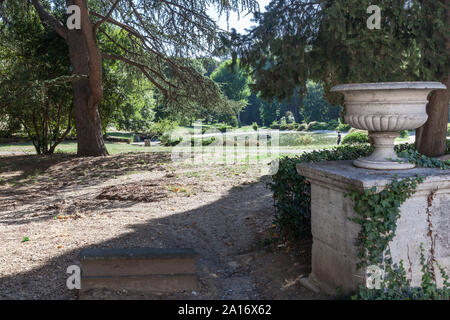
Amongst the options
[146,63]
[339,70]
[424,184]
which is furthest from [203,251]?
[146,63]

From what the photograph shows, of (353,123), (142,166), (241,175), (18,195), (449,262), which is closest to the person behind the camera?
(449,262)

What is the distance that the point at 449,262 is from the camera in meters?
3.31

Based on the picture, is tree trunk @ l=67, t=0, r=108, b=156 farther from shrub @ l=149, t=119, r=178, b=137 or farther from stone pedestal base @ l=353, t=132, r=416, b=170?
shrub @ l=149, t=119, r=178, b=137

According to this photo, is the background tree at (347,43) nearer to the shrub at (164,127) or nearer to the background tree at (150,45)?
the background tree at (150,45)

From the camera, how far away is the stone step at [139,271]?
11.6ft

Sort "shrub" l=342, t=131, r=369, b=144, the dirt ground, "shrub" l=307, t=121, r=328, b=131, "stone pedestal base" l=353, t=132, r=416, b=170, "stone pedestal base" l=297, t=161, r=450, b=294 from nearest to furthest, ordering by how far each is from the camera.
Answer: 1. "stone pedestal base" l=297, t=161, r=450, b=294
2. "stone pedestal base" l=353, t=132, r=416, b=170
3. the dirt ground
4. "shrub" l=342, t=131, r=369, b=144
5. "shrub" l=307, t=121, r=328, b=131

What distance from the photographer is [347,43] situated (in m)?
5.47

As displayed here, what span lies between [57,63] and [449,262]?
15.2 metres

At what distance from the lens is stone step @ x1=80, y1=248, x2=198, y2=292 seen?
140 inches

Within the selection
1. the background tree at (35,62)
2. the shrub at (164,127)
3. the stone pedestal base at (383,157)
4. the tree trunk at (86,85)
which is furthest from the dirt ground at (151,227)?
the shrub at (164,127)

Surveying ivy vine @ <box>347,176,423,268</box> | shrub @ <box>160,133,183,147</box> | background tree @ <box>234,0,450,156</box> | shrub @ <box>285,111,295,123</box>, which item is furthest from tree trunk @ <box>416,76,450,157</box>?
shrub @ <box>285,111,295,123</box>

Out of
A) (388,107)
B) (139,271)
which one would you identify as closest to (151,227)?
(139,271)

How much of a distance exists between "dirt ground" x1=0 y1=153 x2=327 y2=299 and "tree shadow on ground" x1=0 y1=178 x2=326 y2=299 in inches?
0.4
